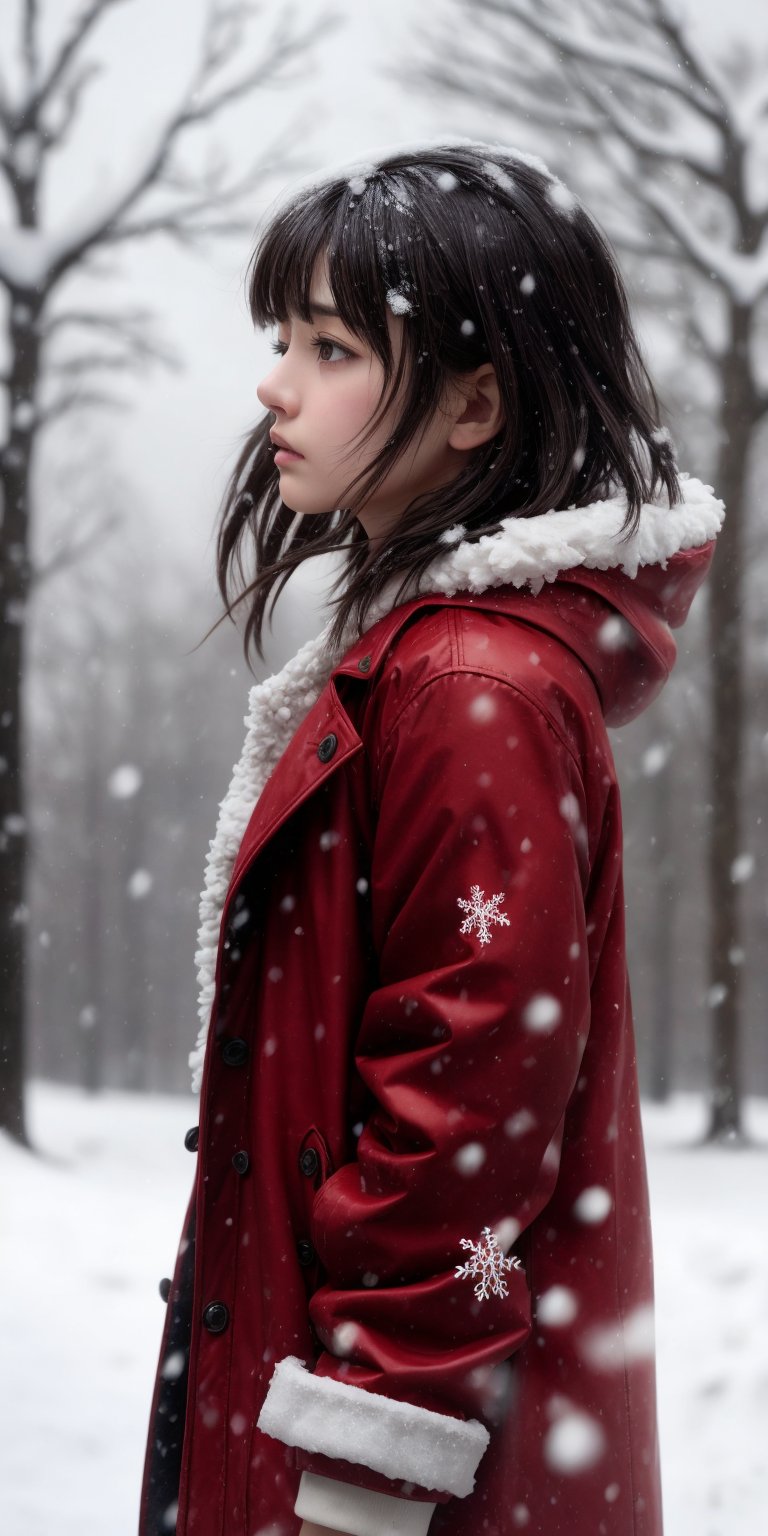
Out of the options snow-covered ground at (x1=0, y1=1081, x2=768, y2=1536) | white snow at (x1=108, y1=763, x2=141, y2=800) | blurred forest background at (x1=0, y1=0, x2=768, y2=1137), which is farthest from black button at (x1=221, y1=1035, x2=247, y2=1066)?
white snow at (x1=108, y1=763, x2=141, y2=800)

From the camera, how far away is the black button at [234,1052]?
0.74 meters

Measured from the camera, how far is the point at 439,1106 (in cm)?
63

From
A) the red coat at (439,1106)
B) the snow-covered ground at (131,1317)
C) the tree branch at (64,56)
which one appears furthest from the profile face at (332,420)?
the tree branch at (64,56)

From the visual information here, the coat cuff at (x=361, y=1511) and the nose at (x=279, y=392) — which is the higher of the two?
the nose at (x=279, y=392)

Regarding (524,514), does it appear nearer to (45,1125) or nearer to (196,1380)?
(196,1380)

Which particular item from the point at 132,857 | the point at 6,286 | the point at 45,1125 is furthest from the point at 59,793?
the point at 6,286

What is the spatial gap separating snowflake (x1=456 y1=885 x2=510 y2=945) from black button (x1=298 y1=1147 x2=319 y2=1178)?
17 centimetres

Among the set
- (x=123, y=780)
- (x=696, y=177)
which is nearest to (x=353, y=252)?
(x=696, y=177)

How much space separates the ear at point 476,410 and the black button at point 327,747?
8.7 inches

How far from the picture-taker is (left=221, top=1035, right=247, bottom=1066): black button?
738 millimetres

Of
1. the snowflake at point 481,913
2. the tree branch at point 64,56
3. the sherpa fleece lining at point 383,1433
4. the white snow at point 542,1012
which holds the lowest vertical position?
the sherpa fleece lining at point 383,1433

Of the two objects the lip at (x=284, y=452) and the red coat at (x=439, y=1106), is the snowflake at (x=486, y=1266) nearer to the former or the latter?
the red coat at (x=439, y=1106)

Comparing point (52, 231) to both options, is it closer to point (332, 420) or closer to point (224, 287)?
point (224, 287)

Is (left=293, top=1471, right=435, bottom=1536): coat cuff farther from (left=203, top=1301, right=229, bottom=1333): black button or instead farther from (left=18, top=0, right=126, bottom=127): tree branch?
(left=18, top=0, right=126, bottom=127): tree branch
